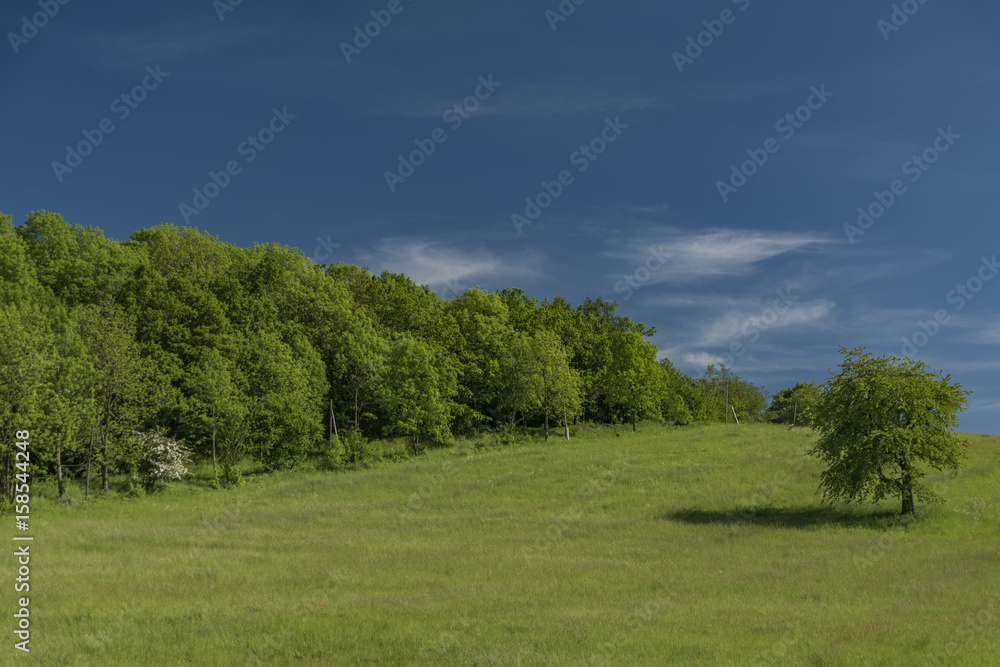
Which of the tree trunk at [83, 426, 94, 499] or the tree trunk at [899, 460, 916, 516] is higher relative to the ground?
the tree trunk at [83, 426, 94, 499]

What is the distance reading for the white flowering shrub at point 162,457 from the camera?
193 feet

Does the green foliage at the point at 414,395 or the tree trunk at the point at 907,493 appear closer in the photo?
the tree trunk at the point at 907,493

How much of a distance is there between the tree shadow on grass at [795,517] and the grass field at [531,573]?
0.23 m

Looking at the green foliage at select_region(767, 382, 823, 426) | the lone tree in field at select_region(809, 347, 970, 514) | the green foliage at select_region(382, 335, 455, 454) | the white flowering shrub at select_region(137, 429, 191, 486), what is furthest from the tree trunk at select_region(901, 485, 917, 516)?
the green foliage at select_region(767, 382, 823, 426)

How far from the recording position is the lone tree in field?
123ft

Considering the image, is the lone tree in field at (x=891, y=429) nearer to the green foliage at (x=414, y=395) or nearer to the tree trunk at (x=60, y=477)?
the green foliage at (x=414, y=395)

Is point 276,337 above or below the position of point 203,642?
above

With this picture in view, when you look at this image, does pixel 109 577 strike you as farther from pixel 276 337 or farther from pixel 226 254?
pixel 226 254

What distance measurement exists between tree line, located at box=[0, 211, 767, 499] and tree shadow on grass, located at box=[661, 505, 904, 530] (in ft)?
128

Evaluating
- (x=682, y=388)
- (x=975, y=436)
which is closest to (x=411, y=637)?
(x=975, y=436)

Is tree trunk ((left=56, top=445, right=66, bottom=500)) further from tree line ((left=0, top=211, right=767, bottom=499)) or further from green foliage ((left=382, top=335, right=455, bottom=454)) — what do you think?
green foliage ((left=382, top=335, right=455, bottom=454))

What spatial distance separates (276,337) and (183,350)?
30.8ft

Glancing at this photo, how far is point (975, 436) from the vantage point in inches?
2672

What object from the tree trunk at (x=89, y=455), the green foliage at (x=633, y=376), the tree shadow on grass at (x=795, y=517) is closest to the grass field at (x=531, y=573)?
the tree shadow on grass at (x=795, y=517)
